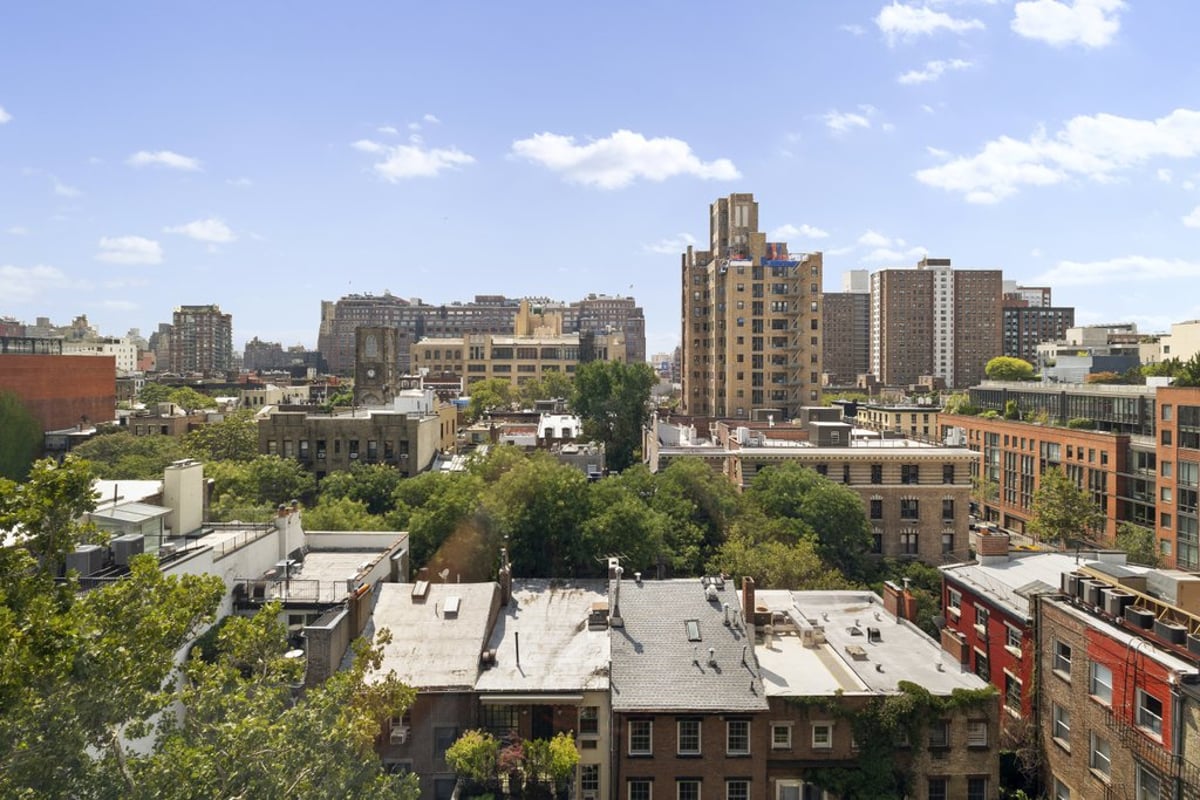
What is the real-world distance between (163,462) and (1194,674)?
7414 cm

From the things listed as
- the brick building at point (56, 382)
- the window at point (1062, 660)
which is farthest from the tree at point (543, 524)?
the brick building at point (56, 382)

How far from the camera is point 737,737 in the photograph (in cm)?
2942

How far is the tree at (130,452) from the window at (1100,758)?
221 feet

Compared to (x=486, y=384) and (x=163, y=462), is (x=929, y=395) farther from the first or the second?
(x=163, y=462)

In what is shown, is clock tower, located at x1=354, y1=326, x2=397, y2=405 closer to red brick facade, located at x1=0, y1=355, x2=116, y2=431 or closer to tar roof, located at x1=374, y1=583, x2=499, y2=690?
red brick facade, located at x1=0, y1=355, x2=116, y2=431

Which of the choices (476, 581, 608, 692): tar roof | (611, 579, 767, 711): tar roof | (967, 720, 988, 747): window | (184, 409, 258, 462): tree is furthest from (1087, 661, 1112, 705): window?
(184, 409, 258, 462): tree

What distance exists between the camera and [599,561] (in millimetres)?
43094

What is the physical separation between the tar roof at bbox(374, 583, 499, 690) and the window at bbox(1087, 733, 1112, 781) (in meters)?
20.5

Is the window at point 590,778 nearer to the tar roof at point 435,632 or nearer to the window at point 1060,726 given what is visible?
the tar roof at point 435,632

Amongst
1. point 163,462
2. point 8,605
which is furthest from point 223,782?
point 163,462

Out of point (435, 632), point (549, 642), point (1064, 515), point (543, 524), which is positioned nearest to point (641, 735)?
point (549, 642)

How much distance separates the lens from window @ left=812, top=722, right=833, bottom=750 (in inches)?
1155

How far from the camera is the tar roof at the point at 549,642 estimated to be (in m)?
30.1

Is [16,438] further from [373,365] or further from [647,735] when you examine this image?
[647,735]
